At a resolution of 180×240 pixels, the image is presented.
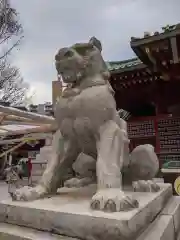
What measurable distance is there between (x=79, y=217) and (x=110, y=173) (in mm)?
265

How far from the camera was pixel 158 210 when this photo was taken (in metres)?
1.14

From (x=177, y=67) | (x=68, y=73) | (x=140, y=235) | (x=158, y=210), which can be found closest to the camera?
(x=140, y=235)

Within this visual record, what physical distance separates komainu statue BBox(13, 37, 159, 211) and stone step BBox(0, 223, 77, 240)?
14cm

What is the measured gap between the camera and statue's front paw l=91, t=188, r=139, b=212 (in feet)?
2.86

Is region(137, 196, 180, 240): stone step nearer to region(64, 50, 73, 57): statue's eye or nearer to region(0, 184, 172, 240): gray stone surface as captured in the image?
region(0, 184, 172, 240): gray stone surface

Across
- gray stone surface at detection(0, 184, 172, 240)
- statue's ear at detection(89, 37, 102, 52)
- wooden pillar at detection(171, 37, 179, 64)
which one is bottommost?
gray stone surface at detection(0, 184, 172, 240)

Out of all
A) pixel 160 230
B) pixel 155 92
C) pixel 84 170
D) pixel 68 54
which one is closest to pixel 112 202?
pixel 160 230

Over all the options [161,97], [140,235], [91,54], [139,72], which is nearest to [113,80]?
[139,72]

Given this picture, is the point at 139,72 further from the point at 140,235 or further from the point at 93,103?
the point at 140,235

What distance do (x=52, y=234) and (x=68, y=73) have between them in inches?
29.7

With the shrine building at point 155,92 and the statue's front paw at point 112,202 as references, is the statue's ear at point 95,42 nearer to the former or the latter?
the statue's front paw at point 112,202

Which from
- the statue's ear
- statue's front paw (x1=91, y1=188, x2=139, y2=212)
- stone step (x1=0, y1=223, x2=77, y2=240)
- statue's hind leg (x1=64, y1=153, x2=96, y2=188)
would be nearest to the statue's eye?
the statue's ear

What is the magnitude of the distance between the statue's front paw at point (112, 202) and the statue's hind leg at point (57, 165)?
0.35 metres

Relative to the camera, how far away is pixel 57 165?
1263mm
